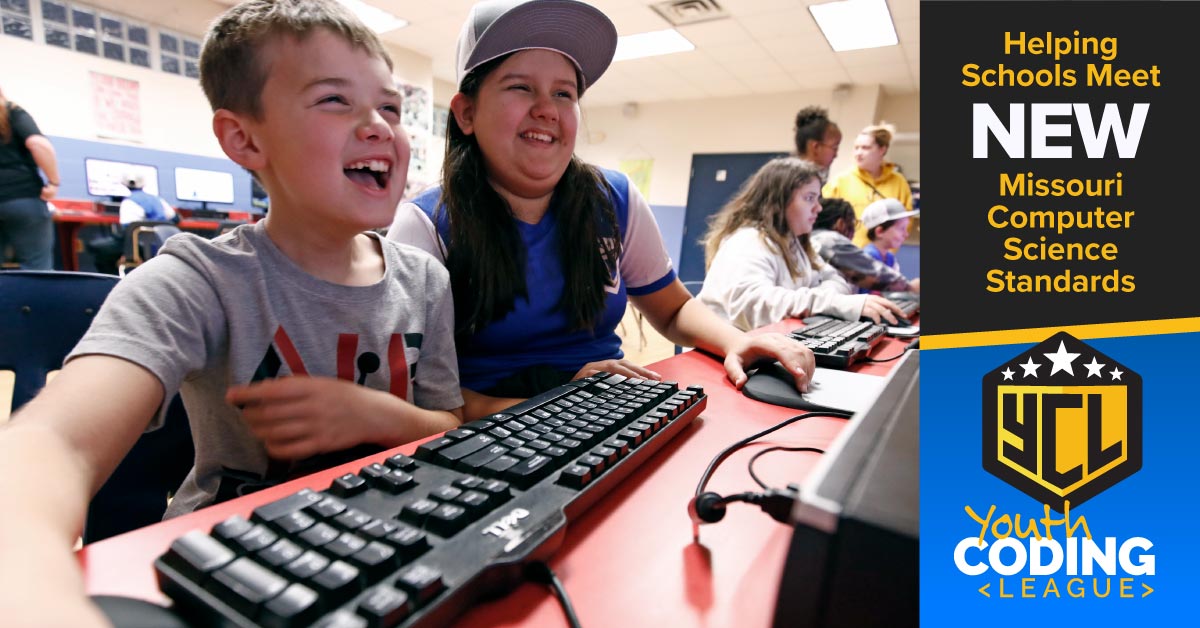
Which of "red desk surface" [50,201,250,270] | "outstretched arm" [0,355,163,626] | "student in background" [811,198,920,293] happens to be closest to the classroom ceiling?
"red desk surface" [50,201,250,270]

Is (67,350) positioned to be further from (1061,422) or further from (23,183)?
(23,183)

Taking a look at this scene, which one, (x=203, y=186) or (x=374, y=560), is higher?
(x=203, y=186)

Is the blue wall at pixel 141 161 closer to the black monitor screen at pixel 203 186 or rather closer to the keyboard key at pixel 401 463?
the black monitor screen at pixel 203 186

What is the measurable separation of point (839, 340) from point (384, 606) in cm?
89

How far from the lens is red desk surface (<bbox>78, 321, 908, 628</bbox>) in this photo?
0.94 feet

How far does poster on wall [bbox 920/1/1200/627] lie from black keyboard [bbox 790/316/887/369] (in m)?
0.61

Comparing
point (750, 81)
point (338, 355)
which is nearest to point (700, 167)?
point (750, 81)

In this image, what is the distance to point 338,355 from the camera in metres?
0.66

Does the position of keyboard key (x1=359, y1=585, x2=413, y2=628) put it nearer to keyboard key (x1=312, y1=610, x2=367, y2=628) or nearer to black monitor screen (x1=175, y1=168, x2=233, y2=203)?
keyboard key (x1=312, y1=610, x2=367, y2=628)

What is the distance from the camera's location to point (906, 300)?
71.6 inches

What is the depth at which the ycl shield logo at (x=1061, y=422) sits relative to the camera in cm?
26

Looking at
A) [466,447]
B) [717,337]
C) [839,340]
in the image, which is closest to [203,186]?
[717,337]

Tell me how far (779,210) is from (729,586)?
1.57m

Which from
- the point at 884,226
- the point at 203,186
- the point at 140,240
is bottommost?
the point at 884,226
